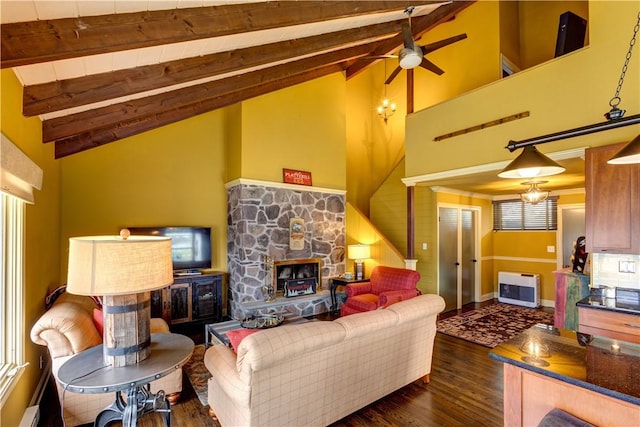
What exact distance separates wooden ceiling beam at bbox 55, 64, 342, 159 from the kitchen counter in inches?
165

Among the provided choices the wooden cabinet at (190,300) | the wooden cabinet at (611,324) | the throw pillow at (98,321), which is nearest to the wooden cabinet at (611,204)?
the wooden cabinet at (611,324)

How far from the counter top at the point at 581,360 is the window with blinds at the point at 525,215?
211 inches

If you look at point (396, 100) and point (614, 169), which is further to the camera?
point (396, 100)

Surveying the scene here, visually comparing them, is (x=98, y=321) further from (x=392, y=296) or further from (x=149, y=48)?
(x=392, y=296)

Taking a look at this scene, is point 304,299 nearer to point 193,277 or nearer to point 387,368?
point 193,277

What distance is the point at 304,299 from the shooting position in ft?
18.0

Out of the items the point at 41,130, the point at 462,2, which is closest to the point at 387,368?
the point at 41,130

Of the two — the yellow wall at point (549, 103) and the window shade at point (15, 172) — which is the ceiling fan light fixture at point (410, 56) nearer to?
the yellow wall at point (549, 103)

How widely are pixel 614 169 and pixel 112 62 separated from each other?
15.3 ft

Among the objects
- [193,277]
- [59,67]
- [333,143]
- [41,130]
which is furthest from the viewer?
[333,143]

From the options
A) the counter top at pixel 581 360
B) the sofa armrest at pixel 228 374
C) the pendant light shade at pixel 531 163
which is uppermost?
the pendant light shade at pixel 531 163

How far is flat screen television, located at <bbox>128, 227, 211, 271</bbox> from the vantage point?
16.3 ft

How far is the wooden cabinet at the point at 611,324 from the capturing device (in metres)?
2.70

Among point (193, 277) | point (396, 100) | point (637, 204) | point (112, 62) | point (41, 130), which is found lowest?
point (193, 277)
